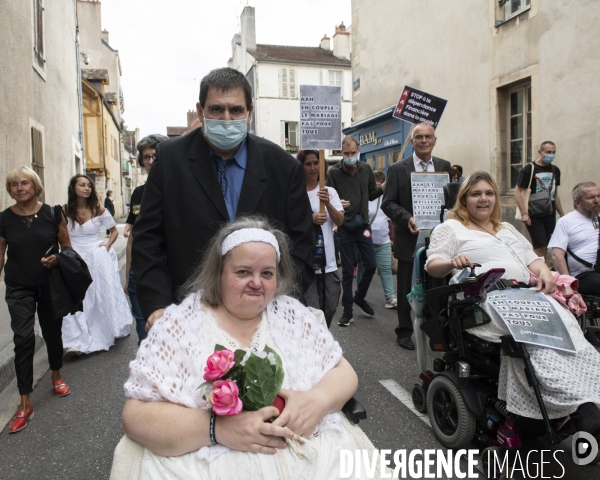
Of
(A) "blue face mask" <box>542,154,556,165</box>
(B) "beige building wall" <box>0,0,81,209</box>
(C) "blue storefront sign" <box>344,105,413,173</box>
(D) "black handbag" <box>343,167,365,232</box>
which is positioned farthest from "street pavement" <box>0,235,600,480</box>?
(C) "blue storefront sign" <box>344,105,413,173</box>

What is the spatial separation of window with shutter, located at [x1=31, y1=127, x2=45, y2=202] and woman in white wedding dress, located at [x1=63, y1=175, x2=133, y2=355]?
6141mm

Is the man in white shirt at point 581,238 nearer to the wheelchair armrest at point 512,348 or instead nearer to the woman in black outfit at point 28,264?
the wheelchair armrest at point 512,348

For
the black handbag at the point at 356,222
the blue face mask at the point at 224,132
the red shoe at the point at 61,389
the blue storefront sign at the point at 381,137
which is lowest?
the red shoe at the point at 61,389

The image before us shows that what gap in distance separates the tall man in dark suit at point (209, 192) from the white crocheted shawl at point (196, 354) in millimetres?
321

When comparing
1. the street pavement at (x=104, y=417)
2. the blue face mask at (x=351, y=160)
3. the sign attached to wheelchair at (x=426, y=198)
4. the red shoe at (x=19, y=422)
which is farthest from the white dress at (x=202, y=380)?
the blue face mask at (x=351, y=160)

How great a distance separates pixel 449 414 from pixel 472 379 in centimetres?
26

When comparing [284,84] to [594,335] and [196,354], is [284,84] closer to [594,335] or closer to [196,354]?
[594,335]

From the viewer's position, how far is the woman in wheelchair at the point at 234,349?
1732 millimetres

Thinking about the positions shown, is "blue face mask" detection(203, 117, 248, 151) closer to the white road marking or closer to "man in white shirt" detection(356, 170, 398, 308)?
the white road marking

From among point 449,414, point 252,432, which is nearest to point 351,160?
point 449,414

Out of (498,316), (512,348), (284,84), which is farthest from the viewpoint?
(284,84)

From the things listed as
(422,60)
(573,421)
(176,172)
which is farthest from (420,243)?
(422,60)

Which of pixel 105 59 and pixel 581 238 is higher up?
pixel 105 59

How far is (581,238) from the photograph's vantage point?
4711mm
